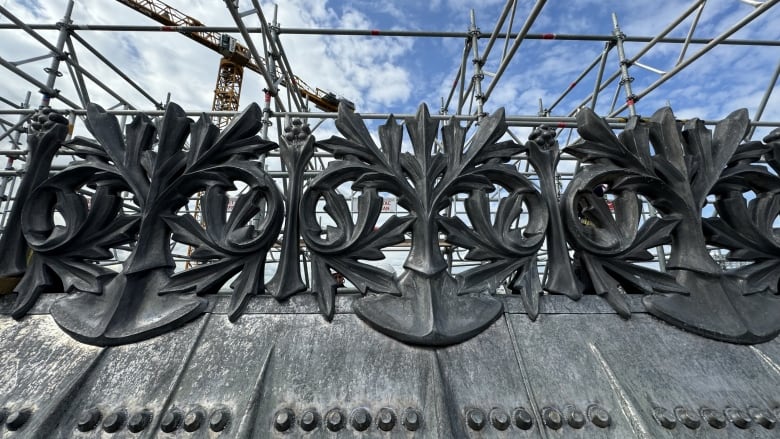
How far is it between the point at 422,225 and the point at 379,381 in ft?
1.70

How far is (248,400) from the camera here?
846 mm

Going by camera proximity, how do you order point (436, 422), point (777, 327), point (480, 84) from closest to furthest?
point (436, 422) → point (777, 327) → point (480, 84)

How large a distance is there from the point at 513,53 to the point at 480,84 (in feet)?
2.12

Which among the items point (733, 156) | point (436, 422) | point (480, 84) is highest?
point (480, 84)

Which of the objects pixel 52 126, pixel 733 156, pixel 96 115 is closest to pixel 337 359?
pixel 96 115

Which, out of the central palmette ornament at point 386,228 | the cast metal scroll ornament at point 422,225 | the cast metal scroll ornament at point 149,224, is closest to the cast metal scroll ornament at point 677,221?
the central palmette ornament at point 386,228

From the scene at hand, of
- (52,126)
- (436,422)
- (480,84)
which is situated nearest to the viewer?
(436,422)

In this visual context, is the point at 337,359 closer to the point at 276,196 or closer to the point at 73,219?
the point at 276,196

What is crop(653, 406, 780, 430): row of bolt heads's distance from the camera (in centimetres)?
85

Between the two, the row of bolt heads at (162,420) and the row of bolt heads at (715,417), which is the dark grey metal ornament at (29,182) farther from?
the row of bolt heads at (715,417)

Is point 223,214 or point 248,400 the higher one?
point 223,214

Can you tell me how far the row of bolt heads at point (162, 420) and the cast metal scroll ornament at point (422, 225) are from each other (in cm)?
40

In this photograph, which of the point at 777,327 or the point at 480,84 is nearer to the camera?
the point at 777,327

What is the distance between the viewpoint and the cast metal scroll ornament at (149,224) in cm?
110
